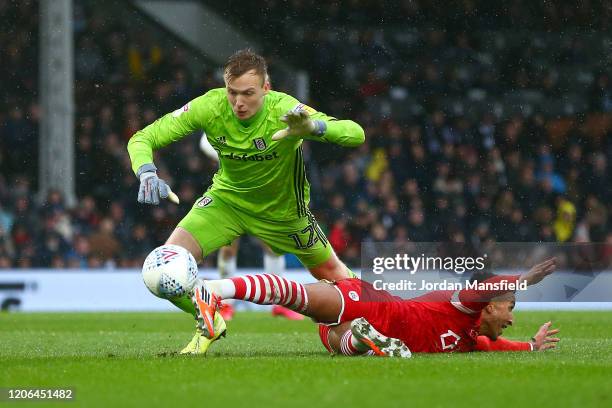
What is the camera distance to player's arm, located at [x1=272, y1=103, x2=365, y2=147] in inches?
279

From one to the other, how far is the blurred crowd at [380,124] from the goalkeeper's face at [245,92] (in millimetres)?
9983

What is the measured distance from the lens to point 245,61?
792cm

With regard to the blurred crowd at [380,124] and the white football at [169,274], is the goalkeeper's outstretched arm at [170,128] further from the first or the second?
the blurred crowd at [380,124]

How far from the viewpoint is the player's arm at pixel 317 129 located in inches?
279

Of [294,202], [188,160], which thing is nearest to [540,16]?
[188,160]

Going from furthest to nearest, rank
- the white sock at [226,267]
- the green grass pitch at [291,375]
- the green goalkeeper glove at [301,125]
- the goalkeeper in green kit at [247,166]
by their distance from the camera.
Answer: the white sock at [226,267] → the goalkeeper in green kit at [247,166] → the green goalkeeper glove at [301,125] → the green grass pitch at [291,375]

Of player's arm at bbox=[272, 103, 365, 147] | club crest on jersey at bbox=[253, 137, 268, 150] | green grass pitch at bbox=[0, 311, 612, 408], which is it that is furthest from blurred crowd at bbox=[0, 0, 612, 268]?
player's arm at bbox=[272, 103, 365, 147]

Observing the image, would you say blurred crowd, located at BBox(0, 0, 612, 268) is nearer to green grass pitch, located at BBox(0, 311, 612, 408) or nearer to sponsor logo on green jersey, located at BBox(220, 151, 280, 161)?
green grass pitch, located at BBox(0, 311, 612, 408)

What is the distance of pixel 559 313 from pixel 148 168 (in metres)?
8.94

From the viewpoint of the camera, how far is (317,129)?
722 cm

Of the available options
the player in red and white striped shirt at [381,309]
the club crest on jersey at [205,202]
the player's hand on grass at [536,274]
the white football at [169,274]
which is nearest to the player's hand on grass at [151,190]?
the white football at [169,274]

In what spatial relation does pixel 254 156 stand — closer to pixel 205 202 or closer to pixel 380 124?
pixel 205 202

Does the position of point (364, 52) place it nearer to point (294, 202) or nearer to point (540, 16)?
point (540, 16)

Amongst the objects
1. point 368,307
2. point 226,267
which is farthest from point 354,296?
point 226,267
